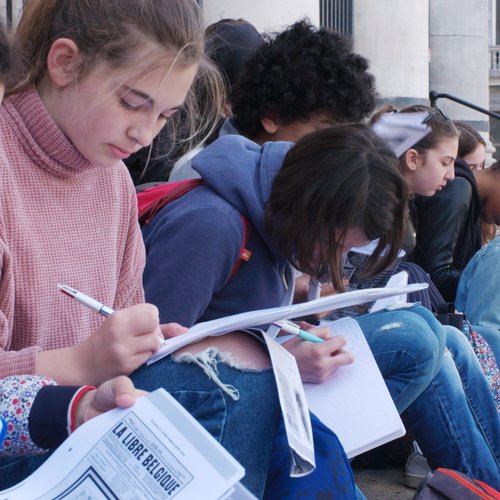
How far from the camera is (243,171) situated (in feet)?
9.24

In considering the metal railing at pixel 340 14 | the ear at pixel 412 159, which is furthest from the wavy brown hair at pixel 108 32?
the metal railing at pixel 340 14

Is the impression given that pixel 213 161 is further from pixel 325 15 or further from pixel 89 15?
pixel 325 15

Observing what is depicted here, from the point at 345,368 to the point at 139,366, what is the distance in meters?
0.67

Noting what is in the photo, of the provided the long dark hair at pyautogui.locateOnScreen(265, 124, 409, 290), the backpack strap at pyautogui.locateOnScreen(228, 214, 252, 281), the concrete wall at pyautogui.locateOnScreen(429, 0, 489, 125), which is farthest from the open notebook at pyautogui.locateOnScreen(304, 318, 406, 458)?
the concrete wall at pyautogui.locateOnScreen(429, 0, 489, 125)

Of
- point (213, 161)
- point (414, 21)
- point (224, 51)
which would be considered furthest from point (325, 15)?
point (213, 161)

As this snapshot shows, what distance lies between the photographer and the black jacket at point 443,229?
14.8ft

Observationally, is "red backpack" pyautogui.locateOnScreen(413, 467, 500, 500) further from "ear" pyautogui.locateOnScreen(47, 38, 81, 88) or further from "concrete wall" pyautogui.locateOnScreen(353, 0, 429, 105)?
"concrete wall" pyautogui.locateOnScreen(353, 0, 429, 105)

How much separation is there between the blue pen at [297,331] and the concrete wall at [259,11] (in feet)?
12.4

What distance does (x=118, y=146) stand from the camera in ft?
7.14

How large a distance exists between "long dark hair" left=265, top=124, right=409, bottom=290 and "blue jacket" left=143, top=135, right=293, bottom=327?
0.07 m

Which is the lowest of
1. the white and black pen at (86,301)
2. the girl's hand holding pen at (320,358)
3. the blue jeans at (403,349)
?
the blue jeans at (403,349)

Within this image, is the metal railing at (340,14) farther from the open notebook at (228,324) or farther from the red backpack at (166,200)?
the open notebook at (228,324)

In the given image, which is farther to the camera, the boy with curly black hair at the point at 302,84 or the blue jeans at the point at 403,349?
the boy with curly black hair at the point at 302,84

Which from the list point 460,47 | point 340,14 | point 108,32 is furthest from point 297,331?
point 460,47
